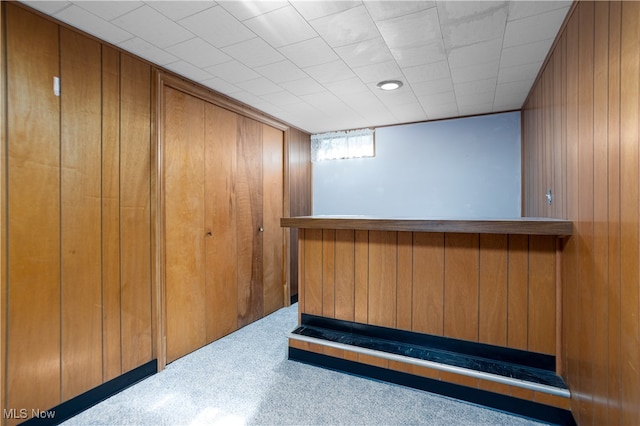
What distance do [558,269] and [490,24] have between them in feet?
4.80

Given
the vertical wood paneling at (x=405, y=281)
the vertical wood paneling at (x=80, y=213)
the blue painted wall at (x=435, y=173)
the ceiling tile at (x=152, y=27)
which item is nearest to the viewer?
the ceiling tile at (x=152, y=27)

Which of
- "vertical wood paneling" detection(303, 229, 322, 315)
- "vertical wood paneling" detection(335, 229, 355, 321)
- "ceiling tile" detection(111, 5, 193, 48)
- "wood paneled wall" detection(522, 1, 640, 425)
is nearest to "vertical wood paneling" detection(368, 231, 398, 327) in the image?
"vertical wood paneling" detection(335, 229, 355, 321)

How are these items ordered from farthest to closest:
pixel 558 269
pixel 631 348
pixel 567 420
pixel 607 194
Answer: pixel 558 269 → pixel 567 420 → pixel 607 194 → pixel 631 348

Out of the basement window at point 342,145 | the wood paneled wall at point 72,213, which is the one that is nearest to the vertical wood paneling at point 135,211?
the wood paneled wall at point 72,213

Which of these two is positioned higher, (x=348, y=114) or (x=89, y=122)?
(x=348, y=114)

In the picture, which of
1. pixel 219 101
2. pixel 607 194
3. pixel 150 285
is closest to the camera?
pixel 607 194

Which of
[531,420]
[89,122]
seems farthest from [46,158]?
[531,420]

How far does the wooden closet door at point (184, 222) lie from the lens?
99.6 inches

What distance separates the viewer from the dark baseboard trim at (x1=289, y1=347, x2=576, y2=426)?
5.62ft

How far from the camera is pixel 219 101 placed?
9.67 ft

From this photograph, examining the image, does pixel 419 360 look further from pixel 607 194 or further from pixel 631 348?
pixel 607 194

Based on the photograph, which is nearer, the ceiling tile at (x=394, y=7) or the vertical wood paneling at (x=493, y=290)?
the ceiling tile at (x=394, y=7)

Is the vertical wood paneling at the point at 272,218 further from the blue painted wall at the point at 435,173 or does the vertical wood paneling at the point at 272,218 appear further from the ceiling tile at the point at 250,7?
the ceiling tile at the point at 250,7

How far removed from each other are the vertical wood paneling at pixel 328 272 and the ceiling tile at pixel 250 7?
1.48m
